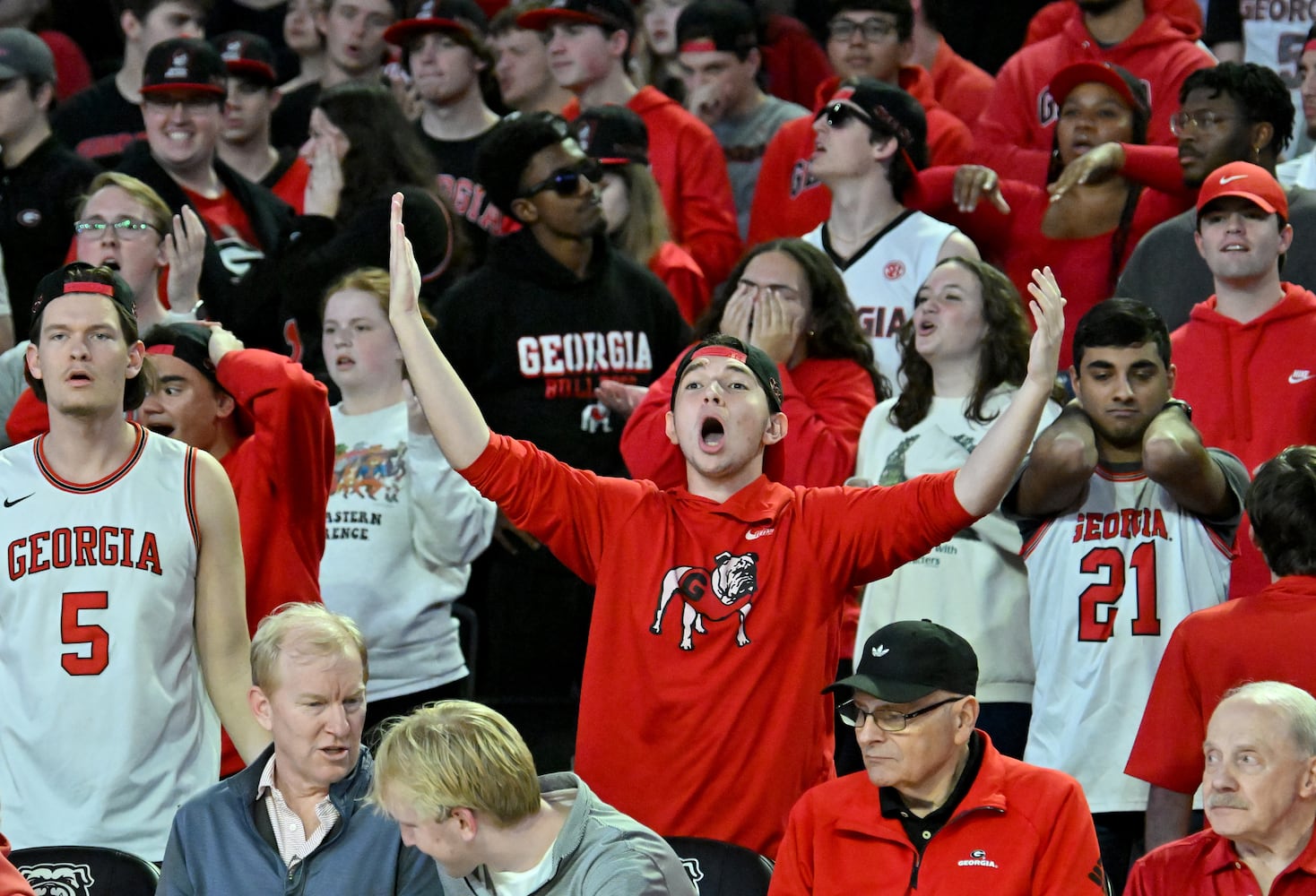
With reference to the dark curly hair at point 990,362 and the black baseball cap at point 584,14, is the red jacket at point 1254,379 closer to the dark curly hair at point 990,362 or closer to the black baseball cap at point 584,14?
the dark curly hair at point 990,362

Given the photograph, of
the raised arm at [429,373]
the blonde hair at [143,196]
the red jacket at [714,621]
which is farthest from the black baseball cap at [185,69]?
the red jacket at [714,621]

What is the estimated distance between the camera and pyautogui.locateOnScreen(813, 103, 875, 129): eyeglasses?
717 centimetres

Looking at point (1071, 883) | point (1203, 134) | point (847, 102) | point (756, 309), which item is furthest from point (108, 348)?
point (1203, 134)

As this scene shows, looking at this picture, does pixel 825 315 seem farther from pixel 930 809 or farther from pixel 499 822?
pixel 499 822

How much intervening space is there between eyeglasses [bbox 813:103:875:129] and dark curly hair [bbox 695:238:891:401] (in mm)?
1075

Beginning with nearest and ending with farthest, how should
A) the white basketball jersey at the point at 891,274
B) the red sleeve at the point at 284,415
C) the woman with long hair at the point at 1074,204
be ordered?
the red sleeve at the point at 284,415
the white basketball jersey at the point at 891,274
the woman with long hair at the point at 1074,204

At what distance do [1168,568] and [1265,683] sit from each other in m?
1.11

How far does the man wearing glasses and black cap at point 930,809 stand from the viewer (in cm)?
393

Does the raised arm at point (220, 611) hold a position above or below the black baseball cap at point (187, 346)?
below

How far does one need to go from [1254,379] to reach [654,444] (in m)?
1.81

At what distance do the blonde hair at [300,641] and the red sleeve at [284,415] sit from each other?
1069 millimetres

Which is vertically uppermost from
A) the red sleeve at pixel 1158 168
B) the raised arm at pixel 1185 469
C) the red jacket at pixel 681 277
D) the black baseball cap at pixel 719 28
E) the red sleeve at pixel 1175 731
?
the black baseball cap at pixel 719 28

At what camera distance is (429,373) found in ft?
14.4

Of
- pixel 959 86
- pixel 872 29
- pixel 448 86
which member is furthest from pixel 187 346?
pixel 959 86
